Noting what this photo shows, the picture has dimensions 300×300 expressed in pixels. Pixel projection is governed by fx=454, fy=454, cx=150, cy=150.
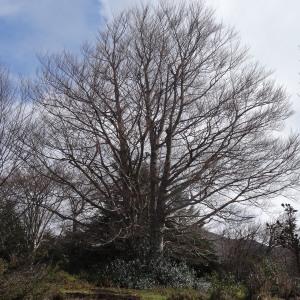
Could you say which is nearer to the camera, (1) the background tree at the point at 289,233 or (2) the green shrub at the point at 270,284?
(2) the green shrub at the point at 270,284

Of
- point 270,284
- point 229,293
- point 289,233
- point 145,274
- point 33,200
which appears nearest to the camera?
point 229,293

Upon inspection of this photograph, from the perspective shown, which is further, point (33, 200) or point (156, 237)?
point (33, 200)

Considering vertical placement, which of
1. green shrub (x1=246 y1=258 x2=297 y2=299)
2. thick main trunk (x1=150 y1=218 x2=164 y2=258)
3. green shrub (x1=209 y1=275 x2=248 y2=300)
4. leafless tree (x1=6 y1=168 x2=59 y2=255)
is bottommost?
green shrub (x1=209 y1=275 x2=248 y2=300)

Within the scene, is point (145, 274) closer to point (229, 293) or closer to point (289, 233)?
point (229, 293)

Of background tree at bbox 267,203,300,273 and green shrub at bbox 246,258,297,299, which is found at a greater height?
background tree at bbox 267,203,300,273

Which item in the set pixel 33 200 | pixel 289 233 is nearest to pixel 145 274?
pixel 33 200

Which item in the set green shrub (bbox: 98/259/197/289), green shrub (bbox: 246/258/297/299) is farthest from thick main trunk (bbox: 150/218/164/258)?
green shrub (bbox: 246/258/297/299)

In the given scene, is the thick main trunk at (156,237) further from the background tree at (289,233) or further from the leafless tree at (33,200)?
the background tree at (289,233)

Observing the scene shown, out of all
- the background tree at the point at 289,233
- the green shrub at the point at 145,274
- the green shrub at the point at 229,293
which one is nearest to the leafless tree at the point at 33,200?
the green shrub at the point at 145,274

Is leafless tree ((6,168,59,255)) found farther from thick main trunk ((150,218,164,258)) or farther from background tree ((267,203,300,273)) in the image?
background tree ((267,203,300,273))

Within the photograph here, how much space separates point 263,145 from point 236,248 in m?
10.6

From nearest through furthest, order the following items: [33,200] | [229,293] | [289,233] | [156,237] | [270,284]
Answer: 1. [229,293]
2. [270,284]
3. [156,237]
4. [33,200]
5. [289,233]

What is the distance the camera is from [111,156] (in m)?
18.8

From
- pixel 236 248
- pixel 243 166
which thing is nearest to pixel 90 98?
pixel 243 166
